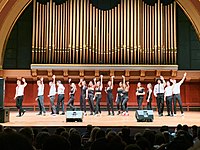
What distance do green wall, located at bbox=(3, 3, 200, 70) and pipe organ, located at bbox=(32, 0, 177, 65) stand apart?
54cm

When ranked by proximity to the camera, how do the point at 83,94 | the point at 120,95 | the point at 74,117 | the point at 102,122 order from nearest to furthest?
the point at 102,122, the point at 74,117, the point at 120,95, the point at 83,94

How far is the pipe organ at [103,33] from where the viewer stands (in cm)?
1595

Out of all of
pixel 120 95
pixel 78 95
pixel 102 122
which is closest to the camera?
pixel 102 122

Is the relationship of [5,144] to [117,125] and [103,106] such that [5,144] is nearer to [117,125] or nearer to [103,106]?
[117,125]

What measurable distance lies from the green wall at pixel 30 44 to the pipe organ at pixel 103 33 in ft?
1.77

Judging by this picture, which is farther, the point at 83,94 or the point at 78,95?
the point at 78,95

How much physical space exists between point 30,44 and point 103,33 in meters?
3.40

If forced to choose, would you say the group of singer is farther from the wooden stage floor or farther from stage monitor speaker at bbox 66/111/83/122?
stage monitor speaker at bbox 66/111/83/122

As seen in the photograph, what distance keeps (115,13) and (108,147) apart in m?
14.1

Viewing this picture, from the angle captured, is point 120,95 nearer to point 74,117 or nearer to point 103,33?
point 74,117


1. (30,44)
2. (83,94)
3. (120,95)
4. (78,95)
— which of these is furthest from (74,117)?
(30,44)

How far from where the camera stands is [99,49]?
52.7 feet

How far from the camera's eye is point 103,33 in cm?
1622


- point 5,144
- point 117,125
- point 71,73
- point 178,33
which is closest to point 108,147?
point 5,144
